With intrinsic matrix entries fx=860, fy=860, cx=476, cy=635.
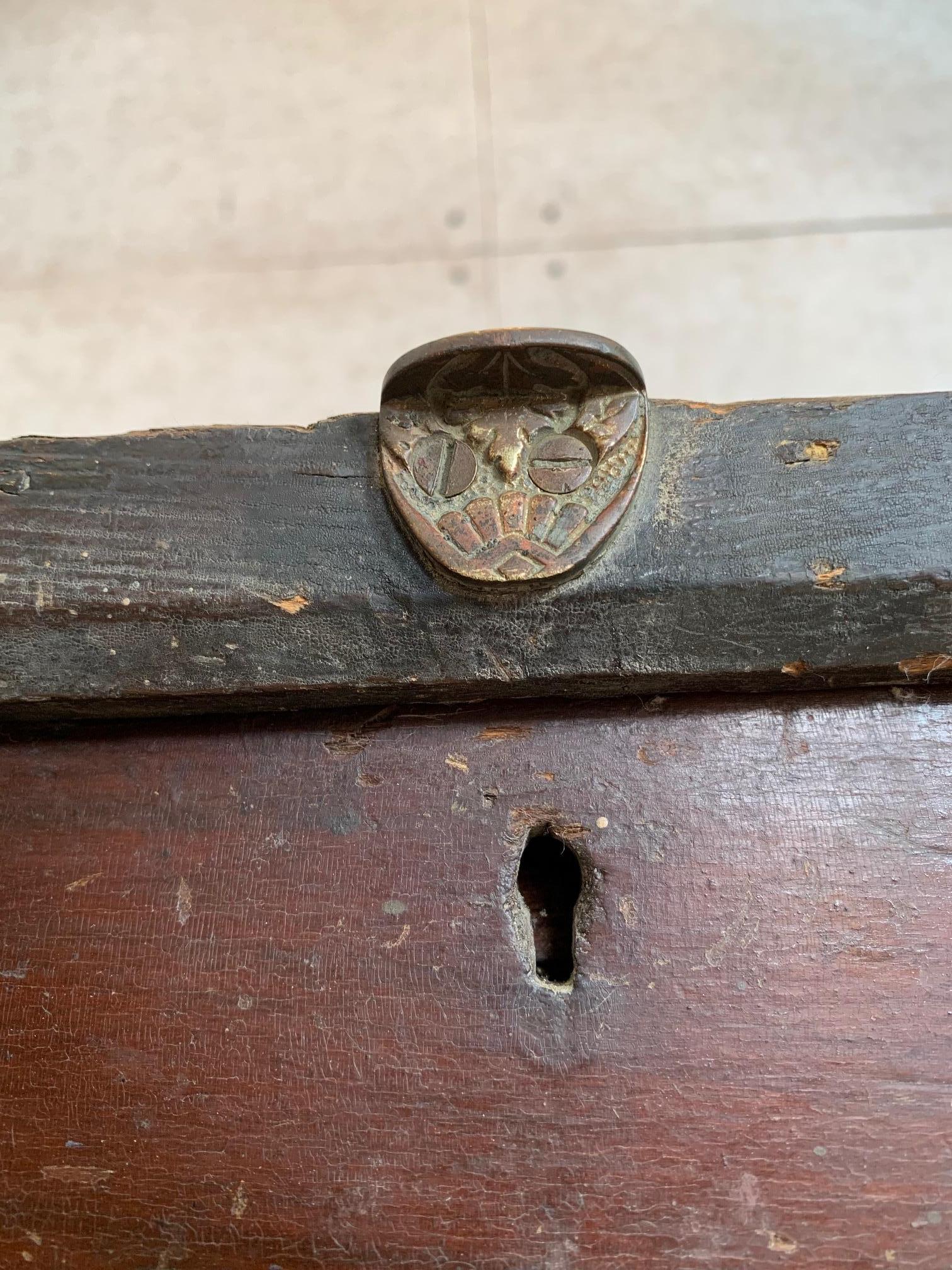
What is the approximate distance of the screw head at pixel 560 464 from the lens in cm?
52

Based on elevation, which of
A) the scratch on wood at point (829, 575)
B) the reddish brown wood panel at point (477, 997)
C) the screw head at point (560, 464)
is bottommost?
the reddish brown wood panel at point (477, 997)

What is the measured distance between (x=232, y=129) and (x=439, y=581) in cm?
80

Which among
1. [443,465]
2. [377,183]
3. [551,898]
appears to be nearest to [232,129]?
[377,183]

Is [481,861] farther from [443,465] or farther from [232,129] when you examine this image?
[232,129]

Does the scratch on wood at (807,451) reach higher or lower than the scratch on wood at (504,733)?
higher

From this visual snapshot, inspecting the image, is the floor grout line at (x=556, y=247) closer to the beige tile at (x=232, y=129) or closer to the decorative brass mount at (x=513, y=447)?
the beige tile at (x=232, y=129)

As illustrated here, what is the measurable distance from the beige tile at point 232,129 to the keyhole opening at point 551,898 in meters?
0.73

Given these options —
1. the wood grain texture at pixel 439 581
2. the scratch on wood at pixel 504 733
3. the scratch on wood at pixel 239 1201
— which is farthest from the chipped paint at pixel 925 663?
the scratch on wood at pixel 239 1201

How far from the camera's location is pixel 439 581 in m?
0.53

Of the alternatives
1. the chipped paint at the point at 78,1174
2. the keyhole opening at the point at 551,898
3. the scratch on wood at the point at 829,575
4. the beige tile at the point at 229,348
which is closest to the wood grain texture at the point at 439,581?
the scratch on wood at the point at 829,575

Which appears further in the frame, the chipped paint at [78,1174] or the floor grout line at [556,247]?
the floor grout line at [556,247]

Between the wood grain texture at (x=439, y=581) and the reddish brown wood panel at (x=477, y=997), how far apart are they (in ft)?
0.17

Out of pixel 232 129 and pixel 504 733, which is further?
pixel 232 129

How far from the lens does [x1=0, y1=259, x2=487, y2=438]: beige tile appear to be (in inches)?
38.6
